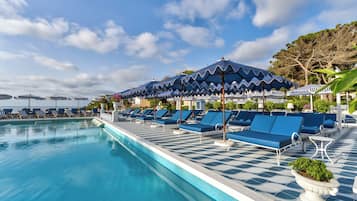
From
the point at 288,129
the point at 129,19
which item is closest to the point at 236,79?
the point at 288,129

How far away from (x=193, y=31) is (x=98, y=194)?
9.87 m

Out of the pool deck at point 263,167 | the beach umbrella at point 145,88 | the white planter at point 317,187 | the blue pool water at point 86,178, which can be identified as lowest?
the blue pool water at point 86,178

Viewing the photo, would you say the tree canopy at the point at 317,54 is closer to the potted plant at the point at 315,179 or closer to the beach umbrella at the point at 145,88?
the beach umbrella at the point at 145,88

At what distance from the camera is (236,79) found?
5.62 m

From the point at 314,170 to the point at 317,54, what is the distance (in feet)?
82.5

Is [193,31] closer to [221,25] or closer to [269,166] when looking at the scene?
[221,25]

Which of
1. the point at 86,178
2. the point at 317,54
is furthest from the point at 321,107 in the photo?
the point at 86,178

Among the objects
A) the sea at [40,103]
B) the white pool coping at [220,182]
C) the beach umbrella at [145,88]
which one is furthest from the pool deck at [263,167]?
the sea at [40,103]

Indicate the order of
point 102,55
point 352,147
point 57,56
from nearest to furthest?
1. point 352,147
2. point 57,56
3. point 102,55

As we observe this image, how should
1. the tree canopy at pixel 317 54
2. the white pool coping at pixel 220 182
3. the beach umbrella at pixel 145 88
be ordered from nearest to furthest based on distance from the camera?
1. the white pool coping at pixel 220 182
2. the beach umbrella at pixel 145 88
3. the tree canopy at pixel 317 54

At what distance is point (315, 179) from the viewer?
68.3 inches

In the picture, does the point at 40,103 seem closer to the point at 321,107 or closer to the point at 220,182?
the point at 220,182

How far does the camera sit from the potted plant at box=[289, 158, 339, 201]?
1668 millimetres

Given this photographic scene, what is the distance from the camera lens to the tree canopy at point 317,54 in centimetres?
1875
